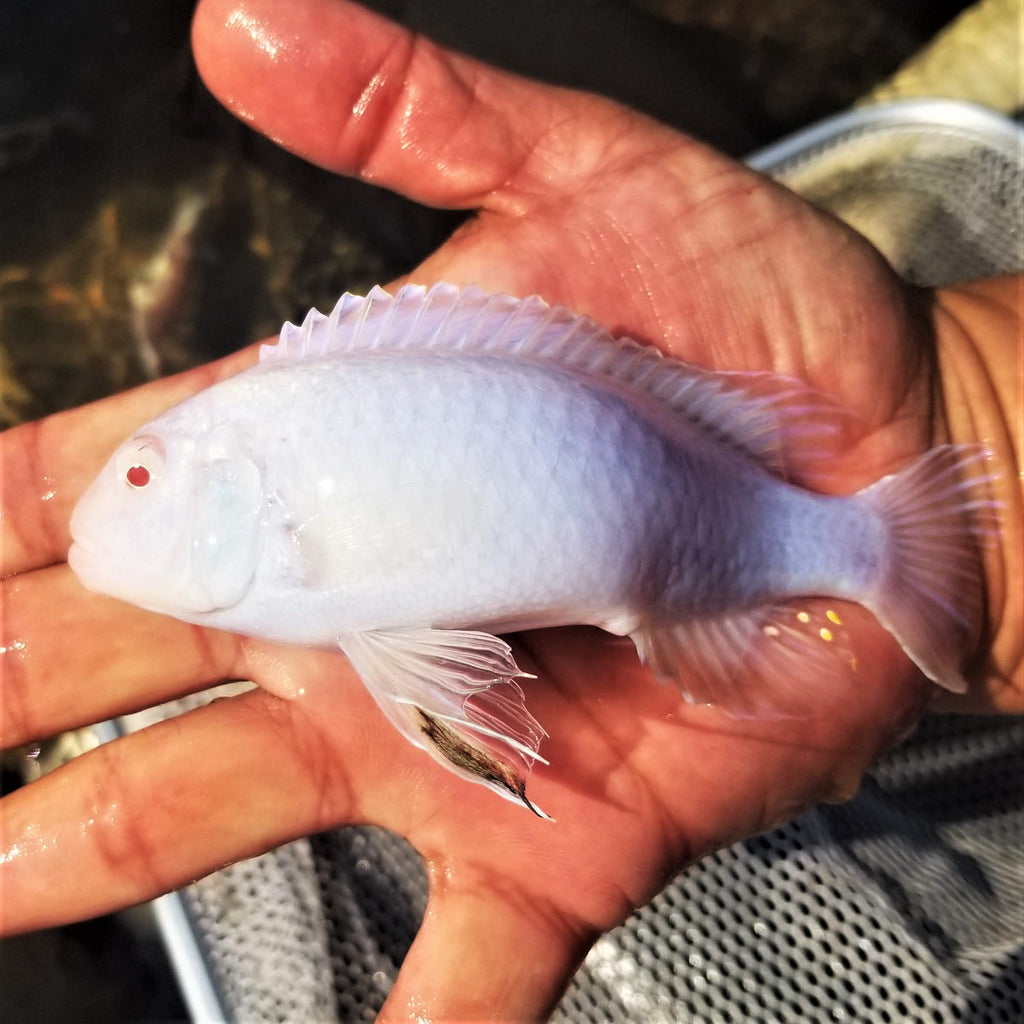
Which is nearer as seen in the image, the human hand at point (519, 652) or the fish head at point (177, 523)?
the fish head at point (177, 523)

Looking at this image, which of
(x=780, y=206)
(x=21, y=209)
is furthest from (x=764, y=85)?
(x=21, y=209)

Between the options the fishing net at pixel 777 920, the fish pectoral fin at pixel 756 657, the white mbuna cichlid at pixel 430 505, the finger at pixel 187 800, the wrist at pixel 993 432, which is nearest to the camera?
the white mbuna cichlid at pixel 430 505

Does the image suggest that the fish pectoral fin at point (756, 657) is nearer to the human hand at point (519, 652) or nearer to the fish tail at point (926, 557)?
the human hand at point (519, 652)

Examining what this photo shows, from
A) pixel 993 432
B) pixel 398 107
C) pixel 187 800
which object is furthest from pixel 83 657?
pixel 993 432

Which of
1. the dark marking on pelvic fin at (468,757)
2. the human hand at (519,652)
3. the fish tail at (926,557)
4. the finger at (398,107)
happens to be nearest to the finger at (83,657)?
the human hand at (519,652)

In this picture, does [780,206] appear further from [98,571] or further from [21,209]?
[21,209]

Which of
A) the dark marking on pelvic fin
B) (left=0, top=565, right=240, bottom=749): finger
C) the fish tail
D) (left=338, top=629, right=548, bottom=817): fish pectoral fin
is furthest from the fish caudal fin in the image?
(left=0, top=565, right=240, bottom=749): finger

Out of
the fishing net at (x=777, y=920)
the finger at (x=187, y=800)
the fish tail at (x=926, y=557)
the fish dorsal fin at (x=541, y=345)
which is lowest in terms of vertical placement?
the fishing net at (x=777, y=920)

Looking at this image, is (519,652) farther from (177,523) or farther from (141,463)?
(141,463)
